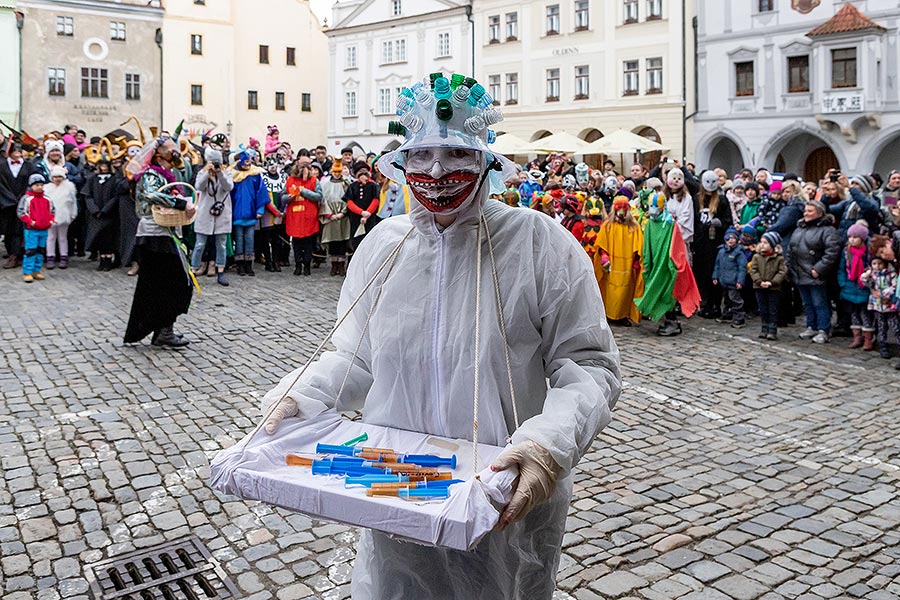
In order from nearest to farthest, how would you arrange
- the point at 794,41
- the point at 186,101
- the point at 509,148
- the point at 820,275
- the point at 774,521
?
the point at 774,521 → the point at 820,275 → the point at 509,148 → the point at 794,41 → the point at 186,101

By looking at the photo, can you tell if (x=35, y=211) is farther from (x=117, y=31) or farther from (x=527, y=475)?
(x=117, y=31)

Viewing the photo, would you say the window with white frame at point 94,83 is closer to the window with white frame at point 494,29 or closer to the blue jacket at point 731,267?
the window with white frame at point 494,29

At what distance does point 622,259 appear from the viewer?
1124 centimetres

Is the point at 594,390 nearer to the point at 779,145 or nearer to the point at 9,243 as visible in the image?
the point at 9,243

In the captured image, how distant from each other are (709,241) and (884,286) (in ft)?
9.50

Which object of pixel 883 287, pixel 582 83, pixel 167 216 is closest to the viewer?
pixel 167 216

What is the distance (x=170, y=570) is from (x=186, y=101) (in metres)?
47.6

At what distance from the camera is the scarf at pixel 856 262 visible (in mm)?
10211

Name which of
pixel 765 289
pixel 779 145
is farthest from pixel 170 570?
pixel 779 145

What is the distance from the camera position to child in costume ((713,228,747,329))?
11492mm

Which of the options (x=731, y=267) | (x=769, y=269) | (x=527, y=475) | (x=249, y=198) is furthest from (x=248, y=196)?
(x=527, y=475)

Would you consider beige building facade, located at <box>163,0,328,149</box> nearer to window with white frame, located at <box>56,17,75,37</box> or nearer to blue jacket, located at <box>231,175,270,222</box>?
window with white frame, located at <box>56,17,75,37</box>

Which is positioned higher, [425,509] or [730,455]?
[425,509]

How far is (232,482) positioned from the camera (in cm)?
246
